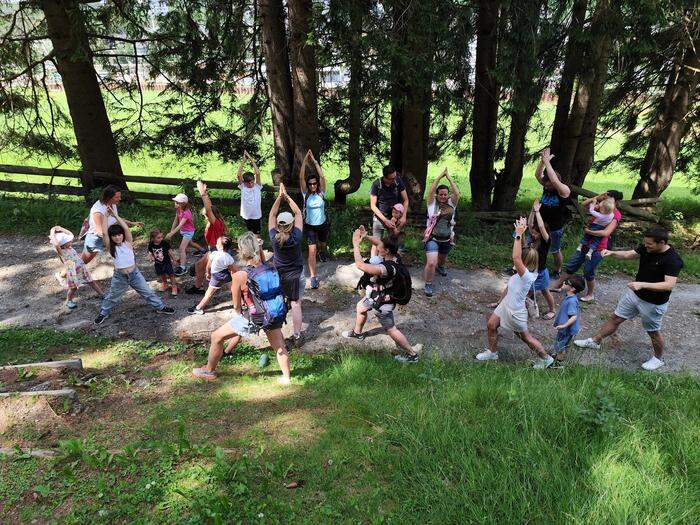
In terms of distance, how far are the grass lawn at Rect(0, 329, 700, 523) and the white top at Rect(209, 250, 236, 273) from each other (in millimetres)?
1875

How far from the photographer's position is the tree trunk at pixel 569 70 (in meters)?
9.01

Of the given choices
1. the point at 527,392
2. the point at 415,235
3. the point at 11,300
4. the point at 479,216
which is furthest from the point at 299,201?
the point at 527,392

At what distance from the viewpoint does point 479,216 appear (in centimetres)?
1119

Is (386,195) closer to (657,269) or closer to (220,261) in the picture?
(220,261)

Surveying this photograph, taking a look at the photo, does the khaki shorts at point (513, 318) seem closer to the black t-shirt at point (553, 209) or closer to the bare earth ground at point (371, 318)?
the bare earth ground at point (371, 318)

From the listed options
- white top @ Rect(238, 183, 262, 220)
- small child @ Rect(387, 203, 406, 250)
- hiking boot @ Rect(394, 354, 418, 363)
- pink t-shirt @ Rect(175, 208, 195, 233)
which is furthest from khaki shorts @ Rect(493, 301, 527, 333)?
pink t-shirt @ Rect(175, 208, 195, 233)

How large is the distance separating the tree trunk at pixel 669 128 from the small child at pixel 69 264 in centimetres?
1387

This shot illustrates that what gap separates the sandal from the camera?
5293 mm

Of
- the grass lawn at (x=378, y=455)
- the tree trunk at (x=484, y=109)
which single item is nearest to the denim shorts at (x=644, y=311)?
the grass lawn at (x=378, y=455)

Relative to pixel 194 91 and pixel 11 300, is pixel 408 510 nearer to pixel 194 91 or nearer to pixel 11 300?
pixel 11 300

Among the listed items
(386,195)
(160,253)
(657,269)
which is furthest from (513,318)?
(160,253)

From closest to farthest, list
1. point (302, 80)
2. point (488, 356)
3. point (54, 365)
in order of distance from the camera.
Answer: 1. point (54, 365)
2. point (488, 356)
3. point (302, 80)

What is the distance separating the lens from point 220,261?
642 centimetres

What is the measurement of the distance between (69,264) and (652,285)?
782cm
